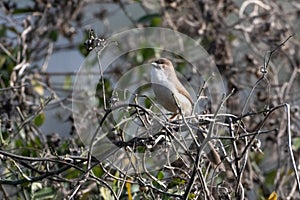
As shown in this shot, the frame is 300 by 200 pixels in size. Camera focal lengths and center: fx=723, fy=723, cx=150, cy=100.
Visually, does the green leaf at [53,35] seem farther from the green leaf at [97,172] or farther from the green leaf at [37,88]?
the green leaf at [97,172]

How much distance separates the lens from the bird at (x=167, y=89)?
2.36 m

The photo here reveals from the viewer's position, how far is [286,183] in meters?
2.95

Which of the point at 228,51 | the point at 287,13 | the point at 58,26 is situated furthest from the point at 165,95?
the point at 287,13

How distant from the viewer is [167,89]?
2406 mm

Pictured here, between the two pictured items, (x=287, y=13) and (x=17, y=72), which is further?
(x=287, y=13)

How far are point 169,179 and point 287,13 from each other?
208 centimetres

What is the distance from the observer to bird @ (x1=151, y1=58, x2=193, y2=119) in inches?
93.0

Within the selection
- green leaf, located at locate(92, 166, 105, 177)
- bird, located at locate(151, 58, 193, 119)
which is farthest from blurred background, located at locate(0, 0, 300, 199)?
bird, located at locate(151, 58, 193, 119)

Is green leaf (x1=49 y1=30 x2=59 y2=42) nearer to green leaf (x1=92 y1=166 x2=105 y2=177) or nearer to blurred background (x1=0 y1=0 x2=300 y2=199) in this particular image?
blurred background (x1=0 y1=0 x2=300 y2=199)

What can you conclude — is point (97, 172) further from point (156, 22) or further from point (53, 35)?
point (156, 22)

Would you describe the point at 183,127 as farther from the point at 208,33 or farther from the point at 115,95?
the point at 208,33

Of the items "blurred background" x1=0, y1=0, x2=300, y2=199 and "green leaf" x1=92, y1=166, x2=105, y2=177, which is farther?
"blurred background" x1=0, y1=0, x2=300, y2=199

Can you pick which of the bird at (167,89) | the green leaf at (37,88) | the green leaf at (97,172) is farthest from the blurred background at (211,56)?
the bird at (167,89)

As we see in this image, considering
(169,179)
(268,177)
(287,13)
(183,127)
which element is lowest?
(268,177)
